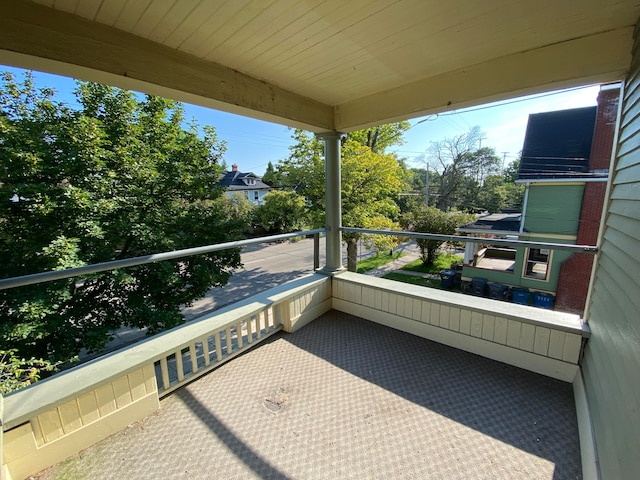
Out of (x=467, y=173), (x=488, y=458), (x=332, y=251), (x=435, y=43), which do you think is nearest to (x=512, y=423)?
(x=488, y=458)

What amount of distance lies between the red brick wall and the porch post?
6.29 ft

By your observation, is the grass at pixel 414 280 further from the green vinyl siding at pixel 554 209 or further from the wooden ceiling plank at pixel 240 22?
the wooden ceiling plank at pixel 240 22

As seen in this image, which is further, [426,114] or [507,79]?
[426,114]

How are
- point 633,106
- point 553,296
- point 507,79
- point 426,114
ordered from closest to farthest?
point 633,106
point 507,79
point 426,114
point 553,296

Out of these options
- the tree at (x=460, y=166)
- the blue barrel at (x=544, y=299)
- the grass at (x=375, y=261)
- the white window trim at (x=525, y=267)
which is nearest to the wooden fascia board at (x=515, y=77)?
the white window trim at (x=525, y=267)

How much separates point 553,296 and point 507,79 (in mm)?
5480

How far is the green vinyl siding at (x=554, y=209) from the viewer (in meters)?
3.22

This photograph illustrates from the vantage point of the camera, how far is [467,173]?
12133 mm

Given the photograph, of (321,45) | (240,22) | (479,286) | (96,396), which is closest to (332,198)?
(321,45)

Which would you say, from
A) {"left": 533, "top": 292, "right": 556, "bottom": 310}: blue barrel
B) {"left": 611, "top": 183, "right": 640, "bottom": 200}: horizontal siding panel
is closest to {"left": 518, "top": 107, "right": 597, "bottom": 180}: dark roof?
{"left": 533, "top": 292, "right": 556, "bottom": 310}: blue barrel

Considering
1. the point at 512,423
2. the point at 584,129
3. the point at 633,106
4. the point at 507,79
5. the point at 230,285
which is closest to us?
the point at 633,106

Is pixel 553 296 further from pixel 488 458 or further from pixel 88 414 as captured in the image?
pixel 88 414

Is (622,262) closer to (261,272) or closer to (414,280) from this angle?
(414,280)

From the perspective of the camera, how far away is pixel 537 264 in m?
5.80
